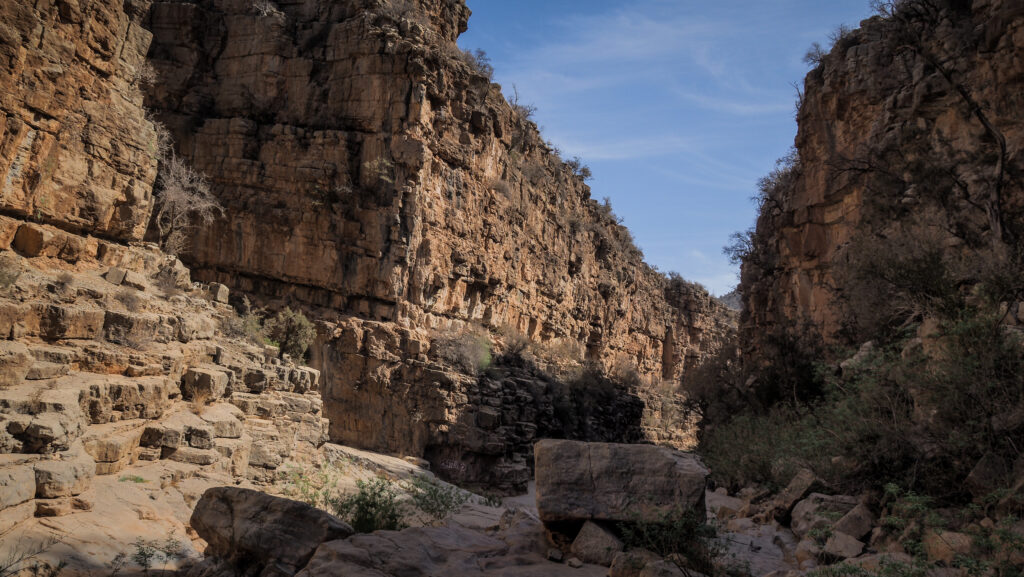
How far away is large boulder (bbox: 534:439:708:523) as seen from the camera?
5.65 metres

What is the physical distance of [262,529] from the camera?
16.3ft

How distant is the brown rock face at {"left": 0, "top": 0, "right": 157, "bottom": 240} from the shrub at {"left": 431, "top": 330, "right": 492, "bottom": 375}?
38.2 feet

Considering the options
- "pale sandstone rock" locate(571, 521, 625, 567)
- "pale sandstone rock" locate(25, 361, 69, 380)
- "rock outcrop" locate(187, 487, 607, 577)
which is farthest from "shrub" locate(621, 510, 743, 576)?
"pale sandstone rock" locate(25, 361, 69, 380)

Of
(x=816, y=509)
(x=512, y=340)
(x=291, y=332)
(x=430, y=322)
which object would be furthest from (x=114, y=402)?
(x=512, y=340)

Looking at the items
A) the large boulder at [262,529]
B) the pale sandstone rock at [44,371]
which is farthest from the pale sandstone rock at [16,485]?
the pale sandstone rock at [44,371]

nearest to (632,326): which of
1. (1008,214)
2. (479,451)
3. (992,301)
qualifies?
(479,451)

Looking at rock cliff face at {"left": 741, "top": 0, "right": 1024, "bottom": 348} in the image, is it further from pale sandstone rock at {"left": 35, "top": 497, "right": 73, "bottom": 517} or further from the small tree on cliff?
the small tree on cliff

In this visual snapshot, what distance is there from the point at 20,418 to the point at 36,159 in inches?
201

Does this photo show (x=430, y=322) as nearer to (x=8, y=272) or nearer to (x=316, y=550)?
(x=8, y=272)

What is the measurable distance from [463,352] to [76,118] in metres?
14.2

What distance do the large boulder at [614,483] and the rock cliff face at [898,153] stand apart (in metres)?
7.53

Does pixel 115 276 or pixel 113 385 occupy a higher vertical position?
pixel 115 276

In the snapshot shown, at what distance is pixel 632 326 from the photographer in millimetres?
41125

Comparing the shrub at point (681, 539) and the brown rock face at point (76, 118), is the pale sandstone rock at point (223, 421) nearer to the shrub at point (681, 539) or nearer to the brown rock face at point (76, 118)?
the brown rock face at point (76, 118)
